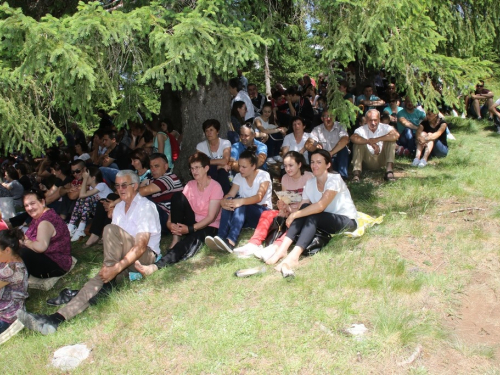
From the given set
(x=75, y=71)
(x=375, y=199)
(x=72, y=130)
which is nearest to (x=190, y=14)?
(x=75, y=71)

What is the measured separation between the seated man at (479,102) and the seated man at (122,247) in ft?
30.1

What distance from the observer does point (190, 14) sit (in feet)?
16.4

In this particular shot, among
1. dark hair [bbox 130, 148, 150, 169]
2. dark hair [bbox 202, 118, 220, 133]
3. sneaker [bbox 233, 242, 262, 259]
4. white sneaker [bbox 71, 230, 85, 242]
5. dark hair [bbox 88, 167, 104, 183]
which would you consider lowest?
white sneaker [bbox 71, 230, 85, 242]

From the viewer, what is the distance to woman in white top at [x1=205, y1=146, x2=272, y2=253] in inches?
234

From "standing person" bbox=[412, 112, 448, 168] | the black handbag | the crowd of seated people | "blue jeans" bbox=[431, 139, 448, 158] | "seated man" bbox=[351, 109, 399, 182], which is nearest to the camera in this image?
the crowd of seated people

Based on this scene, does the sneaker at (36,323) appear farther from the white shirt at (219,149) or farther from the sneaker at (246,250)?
the white shirt at (219,149)

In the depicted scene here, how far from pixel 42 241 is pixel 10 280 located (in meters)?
0.68

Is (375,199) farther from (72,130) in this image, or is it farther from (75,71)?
(72,130)

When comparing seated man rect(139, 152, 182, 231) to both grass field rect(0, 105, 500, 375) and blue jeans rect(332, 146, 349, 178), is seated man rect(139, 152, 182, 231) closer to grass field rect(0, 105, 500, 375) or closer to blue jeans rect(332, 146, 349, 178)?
grass field rect(0, 105, 500, 375)

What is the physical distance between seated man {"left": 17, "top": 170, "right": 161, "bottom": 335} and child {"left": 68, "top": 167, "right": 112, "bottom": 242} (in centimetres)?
193

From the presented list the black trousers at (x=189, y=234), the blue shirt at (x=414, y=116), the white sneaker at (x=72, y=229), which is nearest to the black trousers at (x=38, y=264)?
the black trousers at (x=189, y=234)

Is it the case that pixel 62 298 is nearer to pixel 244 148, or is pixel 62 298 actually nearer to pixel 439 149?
pixel 244 148

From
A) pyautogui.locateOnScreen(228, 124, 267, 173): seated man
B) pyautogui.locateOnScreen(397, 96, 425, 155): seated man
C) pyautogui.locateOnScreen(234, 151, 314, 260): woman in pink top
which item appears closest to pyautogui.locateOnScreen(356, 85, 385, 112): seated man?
pyautogui.locateOnScreen(397, 96, 425, 155): seated man

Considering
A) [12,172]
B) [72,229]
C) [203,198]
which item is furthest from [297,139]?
[12,172]
